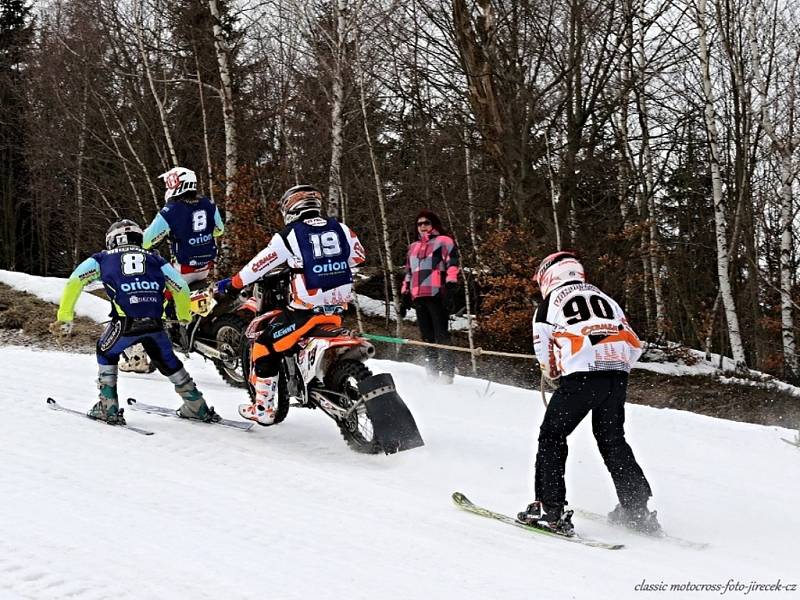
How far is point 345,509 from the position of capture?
17.7 feet

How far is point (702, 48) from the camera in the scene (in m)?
15.7

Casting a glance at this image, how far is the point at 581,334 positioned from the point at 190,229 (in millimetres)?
5276

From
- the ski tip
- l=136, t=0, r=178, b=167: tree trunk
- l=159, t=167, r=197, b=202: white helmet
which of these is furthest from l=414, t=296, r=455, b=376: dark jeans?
l=136, t=0, r=178, b=167: tree trunk

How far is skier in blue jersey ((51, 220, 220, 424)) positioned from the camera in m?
7.25

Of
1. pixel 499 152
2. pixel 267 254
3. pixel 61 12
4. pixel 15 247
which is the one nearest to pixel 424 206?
pixel 499 152

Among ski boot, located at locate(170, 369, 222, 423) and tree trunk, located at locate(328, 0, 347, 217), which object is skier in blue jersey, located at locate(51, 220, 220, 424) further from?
tree trunk, located at locate(328, 0, 347, 217)

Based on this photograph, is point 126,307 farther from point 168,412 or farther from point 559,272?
point 559,272

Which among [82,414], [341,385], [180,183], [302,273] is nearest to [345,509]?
[341,385]

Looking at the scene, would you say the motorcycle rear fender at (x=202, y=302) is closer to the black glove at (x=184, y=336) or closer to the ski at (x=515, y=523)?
the black glove at (x=184, y=336)

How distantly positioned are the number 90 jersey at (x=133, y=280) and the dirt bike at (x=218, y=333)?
159cm

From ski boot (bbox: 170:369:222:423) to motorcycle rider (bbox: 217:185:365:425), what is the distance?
26.5 inches

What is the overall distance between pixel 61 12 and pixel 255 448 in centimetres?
2578

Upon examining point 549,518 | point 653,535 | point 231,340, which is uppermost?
point 231,340

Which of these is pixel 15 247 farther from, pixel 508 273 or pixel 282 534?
pixel 282 534
